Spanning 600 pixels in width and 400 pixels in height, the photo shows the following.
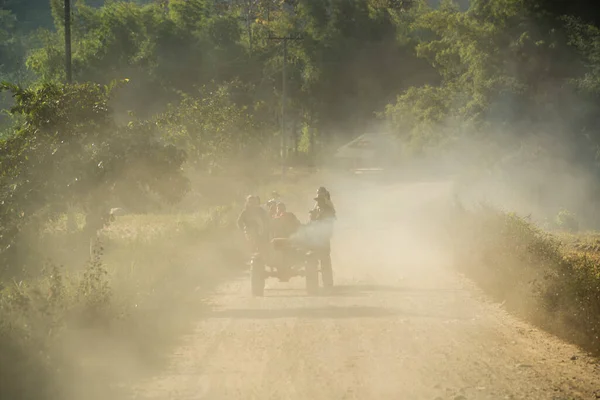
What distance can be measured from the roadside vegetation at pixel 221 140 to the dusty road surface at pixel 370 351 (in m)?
0.77

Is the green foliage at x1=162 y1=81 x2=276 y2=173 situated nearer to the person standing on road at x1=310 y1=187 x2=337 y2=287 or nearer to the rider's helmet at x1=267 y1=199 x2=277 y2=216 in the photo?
the rider's helmet at x1=267 y1=199 x2=277 y2=216

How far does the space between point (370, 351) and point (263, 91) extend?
243 ft

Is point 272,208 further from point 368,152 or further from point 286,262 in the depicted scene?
point 368,152

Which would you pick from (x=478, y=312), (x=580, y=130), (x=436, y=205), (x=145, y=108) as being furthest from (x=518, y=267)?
(x=145, y=108)

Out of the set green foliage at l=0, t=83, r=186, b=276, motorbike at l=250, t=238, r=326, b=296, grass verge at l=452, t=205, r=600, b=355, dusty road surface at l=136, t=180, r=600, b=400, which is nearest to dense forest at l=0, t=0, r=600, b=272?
green foliage at l=0, t=83, r=186, b=276

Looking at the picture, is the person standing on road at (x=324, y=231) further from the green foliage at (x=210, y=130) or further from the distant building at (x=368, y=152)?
the distant building at (x=368, y=152)

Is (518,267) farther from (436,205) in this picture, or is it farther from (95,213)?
(436,205)

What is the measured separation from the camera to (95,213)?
2064 centimetres

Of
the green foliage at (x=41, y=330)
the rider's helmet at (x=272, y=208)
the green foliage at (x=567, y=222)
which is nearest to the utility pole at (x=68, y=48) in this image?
the rider's helmet at (x=272, y=208)

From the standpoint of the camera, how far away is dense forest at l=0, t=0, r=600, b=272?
62.8 ft

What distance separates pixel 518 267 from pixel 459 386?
8876mm

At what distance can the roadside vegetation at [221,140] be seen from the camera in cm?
1453

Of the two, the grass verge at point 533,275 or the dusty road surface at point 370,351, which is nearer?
the dusty road surface at point 370,351

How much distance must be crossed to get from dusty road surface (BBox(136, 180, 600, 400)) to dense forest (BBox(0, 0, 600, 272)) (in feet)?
13.0
